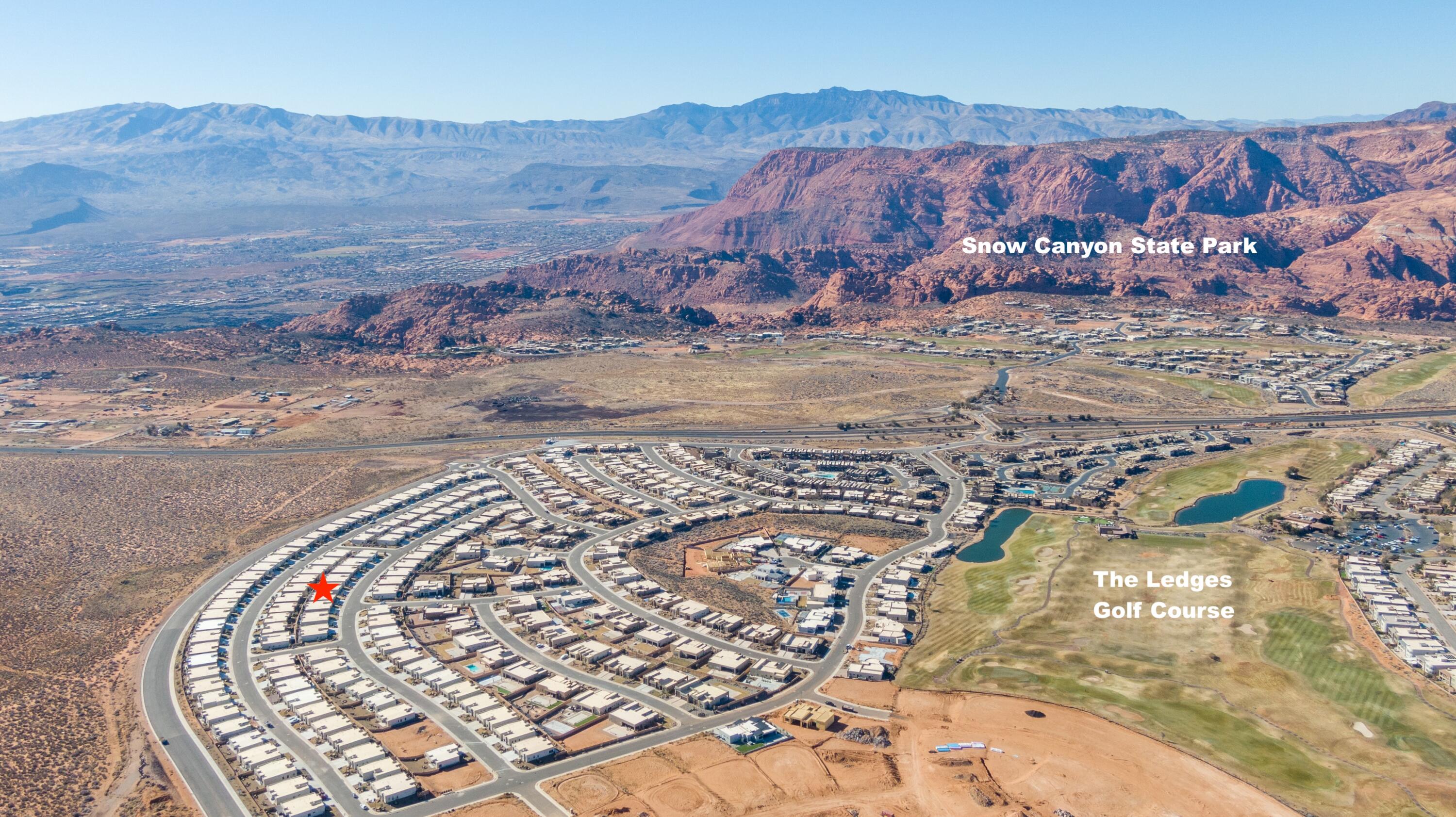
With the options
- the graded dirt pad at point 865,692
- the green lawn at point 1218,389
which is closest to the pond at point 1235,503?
the green lawn at point 1218,389

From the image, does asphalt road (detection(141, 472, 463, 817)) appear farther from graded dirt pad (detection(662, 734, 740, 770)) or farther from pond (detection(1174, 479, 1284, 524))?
pond (detection(1174, 479, 1284, 524))

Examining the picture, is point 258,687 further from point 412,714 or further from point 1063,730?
point 1063,730

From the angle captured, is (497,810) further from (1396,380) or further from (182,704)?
(1396,380)

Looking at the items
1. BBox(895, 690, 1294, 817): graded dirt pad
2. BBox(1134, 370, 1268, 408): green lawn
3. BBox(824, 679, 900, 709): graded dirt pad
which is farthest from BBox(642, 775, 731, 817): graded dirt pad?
BBox(1134, 370, 1268, 408): green lawn

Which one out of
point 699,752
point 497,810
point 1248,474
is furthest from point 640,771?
point 1248,474

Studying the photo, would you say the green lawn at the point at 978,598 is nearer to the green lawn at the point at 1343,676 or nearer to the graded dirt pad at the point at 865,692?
the graded dirt pad at the point at 865,692

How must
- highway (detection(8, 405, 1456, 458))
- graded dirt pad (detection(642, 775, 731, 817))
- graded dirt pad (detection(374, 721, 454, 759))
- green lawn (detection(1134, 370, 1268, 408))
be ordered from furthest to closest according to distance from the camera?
1. green lawn (detection(1134, 370, 1268, 408))
2. highway (detection(8, 405, 1456, 458))
3. graded dirt pad (detection(374, 721, 454, 759))
4. graded dirt pad (detection(642, 775, 731, 817))

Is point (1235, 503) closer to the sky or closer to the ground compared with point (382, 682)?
closer to the sky
